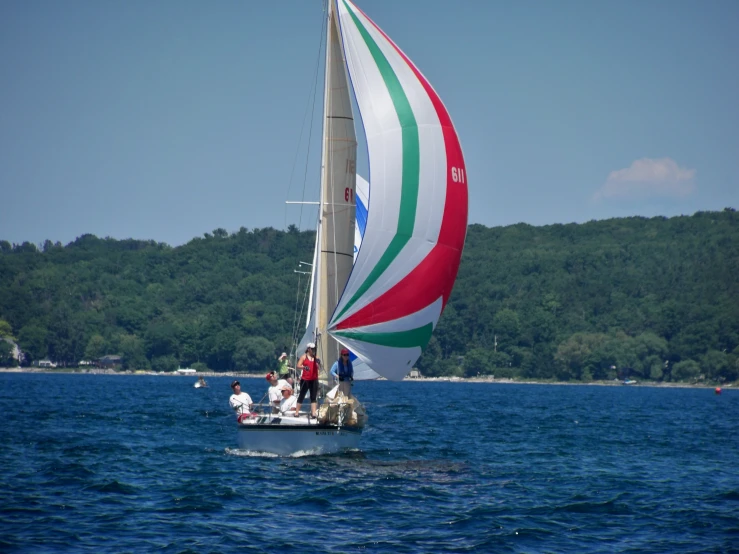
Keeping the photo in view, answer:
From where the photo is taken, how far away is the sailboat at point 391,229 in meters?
22.6

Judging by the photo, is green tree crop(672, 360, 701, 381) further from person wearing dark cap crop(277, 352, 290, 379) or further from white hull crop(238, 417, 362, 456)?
white hull crop(238, 417, 362, 456)

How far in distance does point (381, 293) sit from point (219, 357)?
124m

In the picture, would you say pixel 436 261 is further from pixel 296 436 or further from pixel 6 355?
pixel 6 355

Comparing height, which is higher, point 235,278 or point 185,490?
point 235,278

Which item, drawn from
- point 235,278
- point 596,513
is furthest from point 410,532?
point 235,278

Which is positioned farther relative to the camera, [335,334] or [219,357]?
[219,357]

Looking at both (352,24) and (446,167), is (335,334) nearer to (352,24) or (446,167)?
(446,167)

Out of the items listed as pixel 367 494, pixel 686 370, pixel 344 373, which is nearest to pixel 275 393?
pixel 344 373

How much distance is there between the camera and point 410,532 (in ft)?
53.4

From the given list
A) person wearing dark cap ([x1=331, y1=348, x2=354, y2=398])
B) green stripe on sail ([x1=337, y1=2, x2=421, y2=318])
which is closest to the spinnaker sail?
green stripe on sail ([x1=337, y1=2, x2=421, y2=318])

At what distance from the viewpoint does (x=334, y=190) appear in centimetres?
2458

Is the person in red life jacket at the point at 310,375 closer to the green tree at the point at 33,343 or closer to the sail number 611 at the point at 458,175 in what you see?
the sail number 611 at the point at 458,175

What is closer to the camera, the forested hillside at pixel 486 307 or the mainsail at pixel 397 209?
the mainsail at pixel 397 209

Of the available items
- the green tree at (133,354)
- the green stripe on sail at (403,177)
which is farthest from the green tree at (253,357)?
the green stripe on sail at (403,177)
